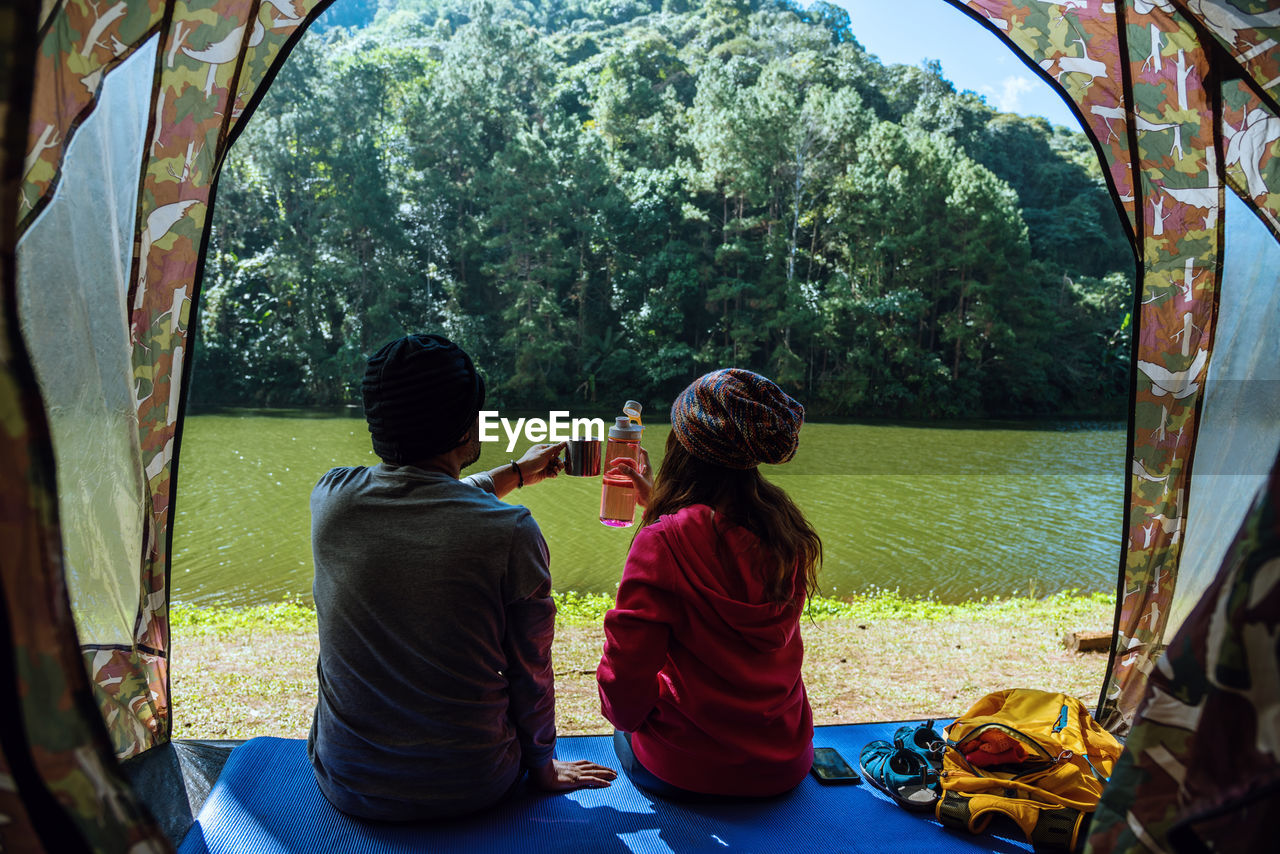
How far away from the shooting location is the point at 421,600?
1.35 meters

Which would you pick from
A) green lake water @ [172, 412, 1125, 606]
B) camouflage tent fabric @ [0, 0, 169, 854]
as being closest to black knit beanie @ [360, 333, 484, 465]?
camouflage tent fabric @ [0, 0, 169, 854]

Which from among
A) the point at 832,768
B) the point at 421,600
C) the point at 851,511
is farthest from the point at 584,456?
the point at 851,511

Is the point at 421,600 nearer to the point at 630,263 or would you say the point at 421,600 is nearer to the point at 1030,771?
the point at 1030,771

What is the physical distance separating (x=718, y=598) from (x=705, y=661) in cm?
16

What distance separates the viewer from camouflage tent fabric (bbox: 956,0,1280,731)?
6.33 ft

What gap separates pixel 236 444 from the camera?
46.7 ft

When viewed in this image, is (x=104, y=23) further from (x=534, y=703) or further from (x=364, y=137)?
(x=364, y=137)

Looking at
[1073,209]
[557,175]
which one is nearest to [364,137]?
[557,175]

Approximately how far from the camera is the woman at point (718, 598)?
1.50m

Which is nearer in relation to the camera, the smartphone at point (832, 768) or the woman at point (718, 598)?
the woman at point (718, 598)

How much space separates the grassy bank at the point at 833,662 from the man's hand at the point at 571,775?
1.11 metres

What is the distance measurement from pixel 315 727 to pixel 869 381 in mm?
19626

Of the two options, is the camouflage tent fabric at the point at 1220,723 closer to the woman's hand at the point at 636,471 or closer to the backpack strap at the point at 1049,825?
the backpack strap at the point at 1049,825

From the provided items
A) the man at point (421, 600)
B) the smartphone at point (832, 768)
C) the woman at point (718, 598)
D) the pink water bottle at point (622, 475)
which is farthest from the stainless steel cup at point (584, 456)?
the smartphone at point (832, 768)
